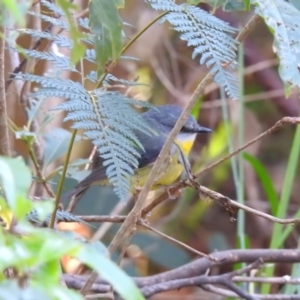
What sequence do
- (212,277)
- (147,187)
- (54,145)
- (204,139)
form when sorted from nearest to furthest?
(147,187), (212,277), (54,145), (204,139)

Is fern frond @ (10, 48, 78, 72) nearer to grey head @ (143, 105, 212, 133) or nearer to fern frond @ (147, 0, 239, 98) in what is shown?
fern frond @ (147, 0, 239, 98)

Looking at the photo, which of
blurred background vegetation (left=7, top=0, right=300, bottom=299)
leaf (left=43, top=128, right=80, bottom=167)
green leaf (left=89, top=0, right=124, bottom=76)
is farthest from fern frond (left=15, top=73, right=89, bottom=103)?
blurred background vegetation (left=7, top=0, right=300, bottom=299)

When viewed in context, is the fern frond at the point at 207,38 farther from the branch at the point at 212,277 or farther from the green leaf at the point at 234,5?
the branch at the point at 212,277

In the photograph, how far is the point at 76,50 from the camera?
63 centimetres

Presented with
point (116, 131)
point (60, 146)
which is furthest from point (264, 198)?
point (116, 131)

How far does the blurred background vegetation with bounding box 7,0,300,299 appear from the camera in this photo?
273cm

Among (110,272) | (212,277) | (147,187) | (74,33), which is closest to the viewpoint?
(110,272)

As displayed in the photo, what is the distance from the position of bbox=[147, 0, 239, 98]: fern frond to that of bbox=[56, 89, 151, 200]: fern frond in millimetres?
141

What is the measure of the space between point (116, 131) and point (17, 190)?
0.55 metres

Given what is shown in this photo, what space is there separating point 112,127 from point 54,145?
0.71m

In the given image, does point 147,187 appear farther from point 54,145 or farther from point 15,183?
point 54,145

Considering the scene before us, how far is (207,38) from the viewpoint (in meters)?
0.99

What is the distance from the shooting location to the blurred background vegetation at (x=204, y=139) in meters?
2.73

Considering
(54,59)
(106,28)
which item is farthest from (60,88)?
(106,28)
